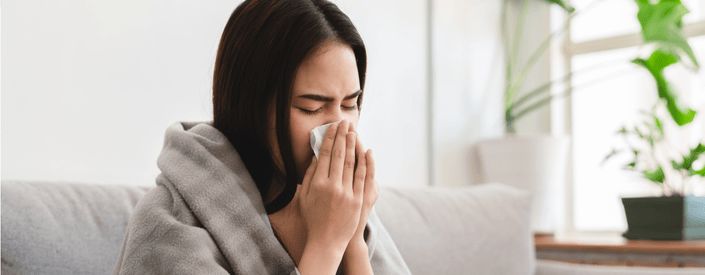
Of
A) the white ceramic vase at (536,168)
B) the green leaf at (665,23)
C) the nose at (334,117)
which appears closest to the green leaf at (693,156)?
the green leaf at (665,23)

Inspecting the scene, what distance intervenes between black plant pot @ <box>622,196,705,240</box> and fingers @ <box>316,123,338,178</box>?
1.59 metres

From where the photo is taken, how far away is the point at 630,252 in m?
1.86

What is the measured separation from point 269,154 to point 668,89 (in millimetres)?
1809

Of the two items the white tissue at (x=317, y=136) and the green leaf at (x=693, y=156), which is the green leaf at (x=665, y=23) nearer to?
the green leaf at (x=693, y=156)

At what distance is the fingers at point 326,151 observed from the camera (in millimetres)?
741

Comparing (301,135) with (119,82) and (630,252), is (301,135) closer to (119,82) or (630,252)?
(119,82)

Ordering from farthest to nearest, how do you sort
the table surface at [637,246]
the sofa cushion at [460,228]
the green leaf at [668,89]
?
1. the green leaf at [668,89]
2. the table surface at [637,246]
3. the sofa cushion at [460,228]

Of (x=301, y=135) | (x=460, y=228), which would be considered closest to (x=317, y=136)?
(x=301, y=135)

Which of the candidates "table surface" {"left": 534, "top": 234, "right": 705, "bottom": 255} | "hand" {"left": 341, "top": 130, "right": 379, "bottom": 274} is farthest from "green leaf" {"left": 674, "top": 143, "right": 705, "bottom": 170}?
"hand" {"left": 341, "top": 130, "right": 379, "bottom": 274}

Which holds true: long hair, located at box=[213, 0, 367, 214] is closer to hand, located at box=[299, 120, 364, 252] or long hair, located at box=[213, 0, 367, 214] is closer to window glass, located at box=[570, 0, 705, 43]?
hand, located at box=[299, 120, 364, 252]

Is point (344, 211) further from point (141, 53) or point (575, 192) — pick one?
point (575, 192)

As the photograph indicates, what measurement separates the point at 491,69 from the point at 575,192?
0.77m

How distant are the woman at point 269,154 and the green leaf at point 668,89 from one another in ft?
5.48

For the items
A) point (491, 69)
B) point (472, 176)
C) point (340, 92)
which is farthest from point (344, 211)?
point (491, 69)
